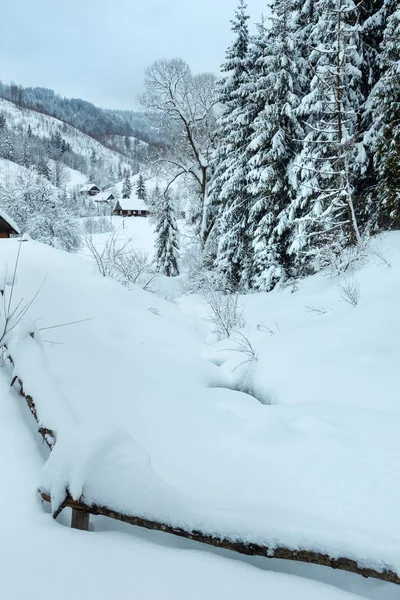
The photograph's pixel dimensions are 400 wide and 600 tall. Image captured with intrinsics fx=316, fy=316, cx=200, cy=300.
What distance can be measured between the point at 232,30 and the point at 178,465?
1801 cm

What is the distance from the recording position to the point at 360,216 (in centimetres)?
1096

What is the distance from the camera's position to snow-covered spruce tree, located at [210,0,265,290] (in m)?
14.3

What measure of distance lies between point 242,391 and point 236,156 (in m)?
12.7

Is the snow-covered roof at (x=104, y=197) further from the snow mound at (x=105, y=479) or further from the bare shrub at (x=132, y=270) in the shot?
the snow mound at (x=105, y=479)

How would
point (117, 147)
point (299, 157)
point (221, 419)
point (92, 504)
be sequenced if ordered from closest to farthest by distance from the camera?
point (92, 504), point (221, 419), point (299, 157), point (117, 147)

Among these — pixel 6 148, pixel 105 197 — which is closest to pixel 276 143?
pixel 105 197

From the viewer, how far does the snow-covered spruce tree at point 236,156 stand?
14.3 meters

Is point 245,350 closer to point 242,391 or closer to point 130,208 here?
point 242,391

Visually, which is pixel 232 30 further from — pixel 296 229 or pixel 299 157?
pixel 296 229

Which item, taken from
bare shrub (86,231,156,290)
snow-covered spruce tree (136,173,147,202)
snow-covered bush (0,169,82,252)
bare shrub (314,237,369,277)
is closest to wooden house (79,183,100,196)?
snow-covered spruce tree (136,173,147,202)

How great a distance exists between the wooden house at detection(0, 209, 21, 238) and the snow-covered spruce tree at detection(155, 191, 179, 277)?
34.5 feet

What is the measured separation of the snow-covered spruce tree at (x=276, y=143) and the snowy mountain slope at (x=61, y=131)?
424ft

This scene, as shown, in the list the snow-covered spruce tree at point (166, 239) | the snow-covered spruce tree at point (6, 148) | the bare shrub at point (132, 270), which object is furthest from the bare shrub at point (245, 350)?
the snow-covered spruce tree at point (6, 148)

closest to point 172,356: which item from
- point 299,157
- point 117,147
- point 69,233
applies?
point 299,157
